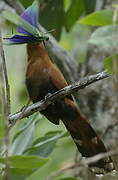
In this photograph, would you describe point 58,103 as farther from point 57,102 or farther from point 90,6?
point 90,6

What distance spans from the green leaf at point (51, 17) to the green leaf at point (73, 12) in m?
0.04

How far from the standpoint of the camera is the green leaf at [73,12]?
3471mm

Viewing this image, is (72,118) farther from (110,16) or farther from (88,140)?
(110,16)

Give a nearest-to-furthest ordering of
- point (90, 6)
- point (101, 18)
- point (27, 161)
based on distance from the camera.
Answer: point (101, 18), point (27, 161), point (90, 6)

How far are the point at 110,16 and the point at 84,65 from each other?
1.56m

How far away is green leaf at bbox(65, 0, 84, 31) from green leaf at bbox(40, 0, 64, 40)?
1.5 inches

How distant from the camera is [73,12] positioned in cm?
347

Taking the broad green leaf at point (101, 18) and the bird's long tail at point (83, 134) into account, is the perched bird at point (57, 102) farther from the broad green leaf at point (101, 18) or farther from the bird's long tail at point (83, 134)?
the broad green leaf at point (101, 18)

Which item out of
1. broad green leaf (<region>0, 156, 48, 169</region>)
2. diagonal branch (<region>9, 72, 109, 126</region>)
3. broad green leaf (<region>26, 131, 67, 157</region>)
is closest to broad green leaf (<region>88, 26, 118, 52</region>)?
diagonal branch (<region>9, 72, 109, 126</region>)

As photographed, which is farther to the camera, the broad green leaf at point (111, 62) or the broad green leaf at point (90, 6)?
the broad green leaf at point (90, 6)

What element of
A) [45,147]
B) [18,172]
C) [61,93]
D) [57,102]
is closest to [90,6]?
[57,102]

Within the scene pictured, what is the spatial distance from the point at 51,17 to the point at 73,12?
5.7 inches

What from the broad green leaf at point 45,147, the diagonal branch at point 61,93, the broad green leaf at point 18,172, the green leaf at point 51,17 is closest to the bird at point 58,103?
the broad green leaf at point 45,147

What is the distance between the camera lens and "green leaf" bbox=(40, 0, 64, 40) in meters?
3.46
